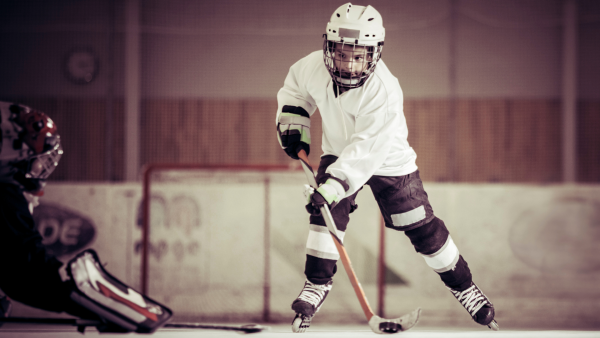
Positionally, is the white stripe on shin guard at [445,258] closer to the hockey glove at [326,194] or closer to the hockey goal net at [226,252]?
the hockey glove at [326,194]

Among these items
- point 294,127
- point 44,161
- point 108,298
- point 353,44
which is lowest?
point 108,298

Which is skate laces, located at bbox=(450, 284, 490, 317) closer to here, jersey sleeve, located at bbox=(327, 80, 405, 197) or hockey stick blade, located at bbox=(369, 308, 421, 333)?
hockey stick blade, located at bbox=(369, 308, 421, 333)

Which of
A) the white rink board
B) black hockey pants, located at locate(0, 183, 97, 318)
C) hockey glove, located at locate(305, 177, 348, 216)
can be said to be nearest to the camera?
black hockey pants, located at locate(0, 183, 97, 318)

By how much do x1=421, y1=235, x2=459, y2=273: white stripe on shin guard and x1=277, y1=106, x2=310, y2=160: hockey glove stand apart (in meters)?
0.77

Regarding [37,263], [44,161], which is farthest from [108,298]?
[44,161]

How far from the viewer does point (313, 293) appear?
2.15 metres

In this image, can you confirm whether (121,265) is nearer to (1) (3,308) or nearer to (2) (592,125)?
(1) (3,308)

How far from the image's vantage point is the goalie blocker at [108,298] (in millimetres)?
1769

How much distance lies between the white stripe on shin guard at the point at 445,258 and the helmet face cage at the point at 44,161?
1679mm

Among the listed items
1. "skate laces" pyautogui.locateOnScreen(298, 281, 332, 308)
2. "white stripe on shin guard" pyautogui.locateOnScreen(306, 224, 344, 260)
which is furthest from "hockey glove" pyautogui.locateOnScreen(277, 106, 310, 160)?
"skate laces" pyautogui.locateOnScreen(298, 281, 332, 308)

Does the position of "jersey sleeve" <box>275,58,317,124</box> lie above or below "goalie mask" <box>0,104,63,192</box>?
above

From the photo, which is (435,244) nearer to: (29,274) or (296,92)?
(296,92)

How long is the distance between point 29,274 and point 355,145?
133cm

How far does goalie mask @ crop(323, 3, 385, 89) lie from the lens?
192 centimetres
